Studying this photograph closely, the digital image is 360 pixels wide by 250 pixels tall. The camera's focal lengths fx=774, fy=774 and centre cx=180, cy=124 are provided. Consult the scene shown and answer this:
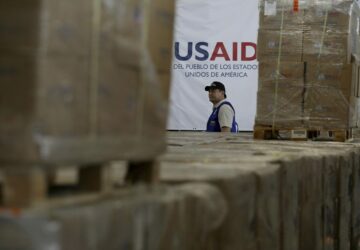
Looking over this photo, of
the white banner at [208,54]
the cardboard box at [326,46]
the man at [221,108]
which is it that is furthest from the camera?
the white banner at [208,54]

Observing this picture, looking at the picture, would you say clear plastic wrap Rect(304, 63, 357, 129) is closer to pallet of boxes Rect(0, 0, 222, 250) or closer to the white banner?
the white banner

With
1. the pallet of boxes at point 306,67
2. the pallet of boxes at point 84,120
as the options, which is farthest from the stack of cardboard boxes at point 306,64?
the pallet of boxes at point 84,120

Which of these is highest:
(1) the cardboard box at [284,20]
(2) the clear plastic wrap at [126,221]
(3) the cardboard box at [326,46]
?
(1) the cardboard box at [284,20]

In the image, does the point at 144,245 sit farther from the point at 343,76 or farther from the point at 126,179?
the point at 343,76

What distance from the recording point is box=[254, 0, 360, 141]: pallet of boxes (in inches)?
310

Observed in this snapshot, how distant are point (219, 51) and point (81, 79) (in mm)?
10920

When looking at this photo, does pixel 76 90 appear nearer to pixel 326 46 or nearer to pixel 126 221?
pixel 126 221

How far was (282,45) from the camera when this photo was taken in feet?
26.1

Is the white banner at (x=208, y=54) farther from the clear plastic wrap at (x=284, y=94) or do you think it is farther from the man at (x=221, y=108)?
the clear plastic wrap at (x=284, y=94)

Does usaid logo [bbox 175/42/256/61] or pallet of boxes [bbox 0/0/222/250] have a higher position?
usaid logo [bbox 175/42/256/61]

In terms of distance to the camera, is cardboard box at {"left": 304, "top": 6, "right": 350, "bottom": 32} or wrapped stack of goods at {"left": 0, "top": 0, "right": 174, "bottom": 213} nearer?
wrapped stack of goods at {"left": 0, "top": 0, "right": 174, "bottom": 213}

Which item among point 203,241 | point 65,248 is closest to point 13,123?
point 65,248

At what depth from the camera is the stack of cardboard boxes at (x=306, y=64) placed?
7883 mm

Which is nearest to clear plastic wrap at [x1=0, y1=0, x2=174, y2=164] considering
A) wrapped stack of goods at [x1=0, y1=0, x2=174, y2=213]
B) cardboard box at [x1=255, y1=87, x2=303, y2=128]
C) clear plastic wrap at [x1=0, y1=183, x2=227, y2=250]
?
wrapped stack of goods at [x1=0, y1=0, x2=174, y2=213]
